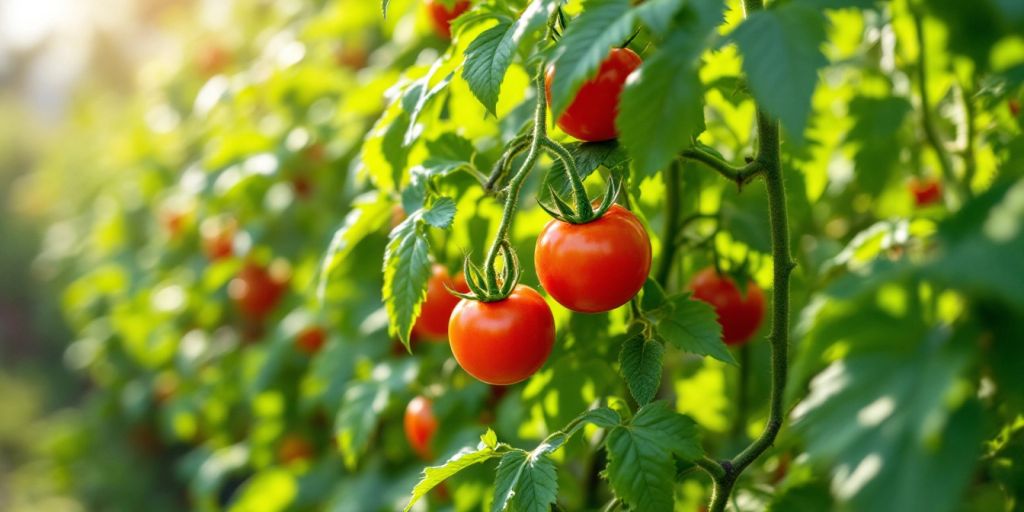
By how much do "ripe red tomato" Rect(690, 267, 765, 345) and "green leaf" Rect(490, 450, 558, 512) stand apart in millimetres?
482

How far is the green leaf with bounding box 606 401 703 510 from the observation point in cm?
99

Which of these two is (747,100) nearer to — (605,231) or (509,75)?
(509,75)

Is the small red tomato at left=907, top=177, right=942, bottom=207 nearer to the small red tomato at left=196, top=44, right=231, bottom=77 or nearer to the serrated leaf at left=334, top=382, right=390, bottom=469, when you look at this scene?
the serrated leaf at left=334, top=382, right=390, bottom=469

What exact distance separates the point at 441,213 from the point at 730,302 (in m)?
0.56

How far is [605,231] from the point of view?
→ 979 millimetres

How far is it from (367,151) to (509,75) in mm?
239

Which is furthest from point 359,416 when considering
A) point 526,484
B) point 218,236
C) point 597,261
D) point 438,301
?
point 218,236

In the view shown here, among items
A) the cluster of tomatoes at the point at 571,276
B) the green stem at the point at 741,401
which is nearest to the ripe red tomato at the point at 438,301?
the cluster of tomatoes at the point at 571,276

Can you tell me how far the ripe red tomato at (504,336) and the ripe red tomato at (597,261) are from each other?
5cm

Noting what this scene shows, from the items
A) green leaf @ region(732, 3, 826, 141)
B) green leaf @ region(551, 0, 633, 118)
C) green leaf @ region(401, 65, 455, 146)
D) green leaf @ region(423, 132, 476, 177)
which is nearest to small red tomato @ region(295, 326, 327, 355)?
green leaf @ region(423, 132, 476, 177)

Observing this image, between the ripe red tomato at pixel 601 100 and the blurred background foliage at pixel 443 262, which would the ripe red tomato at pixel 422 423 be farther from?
the ripe red tomato at pixel 601 100

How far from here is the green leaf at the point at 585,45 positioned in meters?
0.80

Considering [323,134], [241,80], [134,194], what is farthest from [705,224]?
[134,194]

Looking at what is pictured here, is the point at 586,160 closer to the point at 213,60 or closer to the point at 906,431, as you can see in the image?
the point at 906,431
